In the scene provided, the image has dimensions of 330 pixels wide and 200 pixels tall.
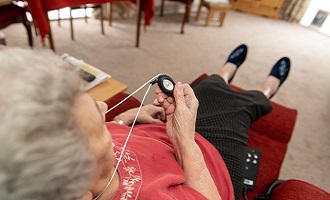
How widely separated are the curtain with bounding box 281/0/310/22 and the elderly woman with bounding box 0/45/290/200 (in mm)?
3118

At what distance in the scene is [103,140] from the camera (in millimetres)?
444

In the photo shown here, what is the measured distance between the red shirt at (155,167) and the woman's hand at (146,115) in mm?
38

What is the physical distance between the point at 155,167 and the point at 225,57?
2.13 m

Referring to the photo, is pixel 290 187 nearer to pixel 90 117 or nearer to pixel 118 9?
pixel 90 117

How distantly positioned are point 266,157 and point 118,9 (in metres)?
2.51

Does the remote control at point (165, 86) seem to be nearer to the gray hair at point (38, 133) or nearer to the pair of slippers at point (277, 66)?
the gray hair at point (38, 133)

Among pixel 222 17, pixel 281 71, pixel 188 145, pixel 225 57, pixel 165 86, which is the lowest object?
pixel 225 57

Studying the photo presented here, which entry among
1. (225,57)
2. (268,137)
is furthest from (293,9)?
(268,137)

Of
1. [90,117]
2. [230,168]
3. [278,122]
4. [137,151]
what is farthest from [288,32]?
[90,117]

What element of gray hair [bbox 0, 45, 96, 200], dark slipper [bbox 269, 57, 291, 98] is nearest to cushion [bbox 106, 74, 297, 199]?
dark slipper [bbox 269, 57, 291, 98]

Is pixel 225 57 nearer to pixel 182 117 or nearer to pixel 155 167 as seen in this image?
pixel 182 117

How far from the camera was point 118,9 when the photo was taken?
2971 mm

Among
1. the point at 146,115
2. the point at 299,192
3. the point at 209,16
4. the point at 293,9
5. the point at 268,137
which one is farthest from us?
the point at 293,9

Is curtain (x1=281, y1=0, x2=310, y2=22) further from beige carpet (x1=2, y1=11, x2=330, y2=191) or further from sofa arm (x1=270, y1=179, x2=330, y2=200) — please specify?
sofa arm (x1=270, y1=179, x2=330, y2=200)
